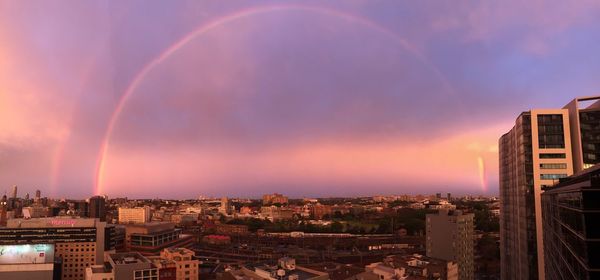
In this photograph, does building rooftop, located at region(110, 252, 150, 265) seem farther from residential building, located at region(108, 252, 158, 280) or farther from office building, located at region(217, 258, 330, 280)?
office building, located at region(217, 258, 330, 280)

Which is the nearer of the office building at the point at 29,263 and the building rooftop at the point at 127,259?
the building rooftop at the point at 127,259

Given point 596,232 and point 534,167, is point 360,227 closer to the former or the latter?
point 534,167

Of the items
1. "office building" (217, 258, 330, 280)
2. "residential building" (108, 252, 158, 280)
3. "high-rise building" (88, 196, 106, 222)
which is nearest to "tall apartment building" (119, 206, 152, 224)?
"high-rise building" (88, 196, 106, 222)

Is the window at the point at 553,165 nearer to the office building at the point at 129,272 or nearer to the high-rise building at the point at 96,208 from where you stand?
the office building at the point at 129,272

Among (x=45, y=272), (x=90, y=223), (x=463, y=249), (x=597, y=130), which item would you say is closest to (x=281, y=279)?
(x=597, y=130)

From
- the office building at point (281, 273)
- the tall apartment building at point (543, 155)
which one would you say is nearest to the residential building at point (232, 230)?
the office building at point (281, 273)

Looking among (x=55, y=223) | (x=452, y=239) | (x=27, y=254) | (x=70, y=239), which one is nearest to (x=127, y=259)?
(x=27, y=254)
